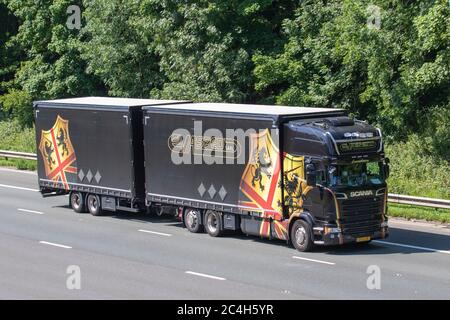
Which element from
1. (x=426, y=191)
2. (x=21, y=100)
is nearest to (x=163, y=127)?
(x=426, y=191)

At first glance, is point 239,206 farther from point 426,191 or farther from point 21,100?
point 21,100

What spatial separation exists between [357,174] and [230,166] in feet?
11.6

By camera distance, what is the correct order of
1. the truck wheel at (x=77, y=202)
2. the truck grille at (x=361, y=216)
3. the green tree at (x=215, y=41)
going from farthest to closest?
the green tree at (x=215, y=41)
the truck wheel at (x=77, y=202)
the truck grille at (x=361, y=216)

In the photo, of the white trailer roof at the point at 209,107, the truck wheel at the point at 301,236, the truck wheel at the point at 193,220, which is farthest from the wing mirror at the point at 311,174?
the truck wheel at the point at 193,220

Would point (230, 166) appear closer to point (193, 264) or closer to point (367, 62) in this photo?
point (193, 264)

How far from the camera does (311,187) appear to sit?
2267 cm

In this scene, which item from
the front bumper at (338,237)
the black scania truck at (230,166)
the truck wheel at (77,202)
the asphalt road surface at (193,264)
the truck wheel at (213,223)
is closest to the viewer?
the asphalt road surface at (193,264)

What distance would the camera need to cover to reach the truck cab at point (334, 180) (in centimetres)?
2245

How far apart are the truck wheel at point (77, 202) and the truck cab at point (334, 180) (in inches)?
347

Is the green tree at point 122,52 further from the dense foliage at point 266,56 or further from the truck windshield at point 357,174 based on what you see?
the truck windshield at point 357,174

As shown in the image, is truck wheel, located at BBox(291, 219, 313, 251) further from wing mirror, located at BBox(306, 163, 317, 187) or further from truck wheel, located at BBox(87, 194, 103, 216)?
truck wheel, located at BBox(87, 194, 103, 216)

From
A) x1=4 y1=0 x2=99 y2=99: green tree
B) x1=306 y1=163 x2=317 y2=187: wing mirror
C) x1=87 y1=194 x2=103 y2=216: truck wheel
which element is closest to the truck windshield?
x1=306 y1=163 x2=317 y2=187: wing mirror

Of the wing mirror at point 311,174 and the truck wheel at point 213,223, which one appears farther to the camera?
the truck wheel at point 213,223
